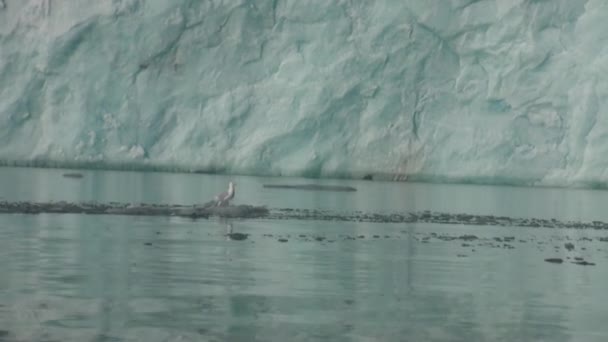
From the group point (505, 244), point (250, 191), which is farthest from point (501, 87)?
point (505, 244)

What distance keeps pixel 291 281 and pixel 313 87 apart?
2977 cm

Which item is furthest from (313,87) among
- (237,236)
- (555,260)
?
(555,260)

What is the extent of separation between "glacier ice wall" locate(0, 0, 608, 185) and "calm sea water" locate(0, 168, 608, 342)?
1707 cm

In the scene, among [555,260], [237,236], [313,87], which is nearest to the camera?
[555,260]

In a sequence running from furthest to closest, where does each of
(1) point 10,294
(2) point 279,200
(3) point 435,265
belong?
(2) point 279,200 < (3) point 435,265 < (1) point 10,294

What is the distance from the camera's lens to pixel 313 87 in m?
43.3

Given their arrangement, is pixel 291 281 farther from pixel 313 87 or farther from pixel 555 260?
pixel 313 87

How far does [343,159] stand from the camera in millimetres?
44219

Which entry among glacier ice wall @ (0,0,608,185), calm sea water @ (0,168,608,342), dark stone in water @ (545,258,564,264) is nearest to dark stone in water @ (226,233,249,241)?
calm sea water @ (0,168,608,342)

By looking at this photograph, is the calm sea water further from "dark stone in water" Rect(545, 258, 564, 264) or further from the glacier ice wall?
the glacier ice wall

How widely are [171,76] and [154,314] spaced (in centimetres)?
3491

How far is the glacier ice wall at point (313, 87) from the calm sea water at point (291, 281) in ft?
56.0

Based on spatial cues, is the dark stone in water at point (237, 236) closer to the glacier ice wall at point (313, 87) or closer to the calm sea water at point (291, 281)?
the calm sea water at point (291, 281)

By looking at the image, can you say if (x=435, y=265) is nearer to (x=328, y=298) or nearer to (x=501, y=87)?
(x=328, y=298)
